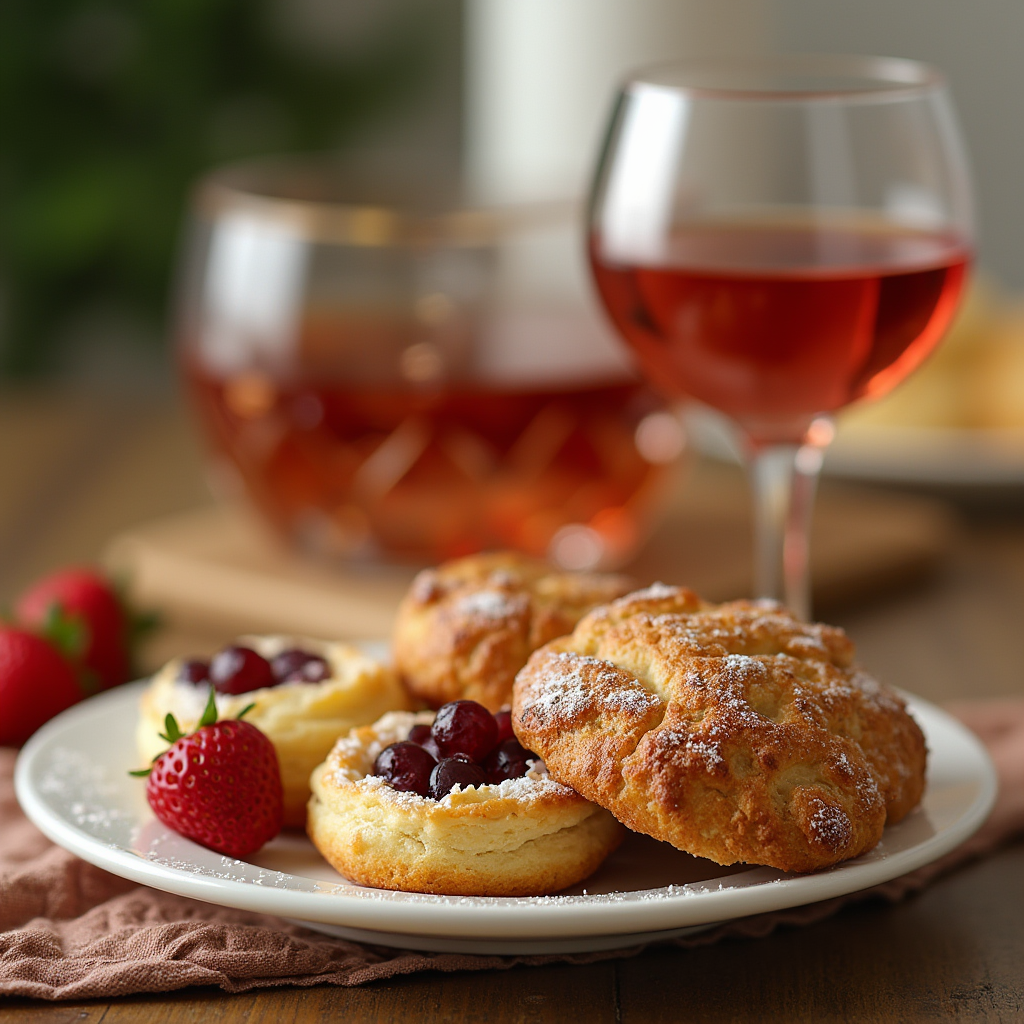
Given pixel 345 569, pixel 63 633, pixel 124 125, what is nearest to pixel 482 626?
pixel 63 633

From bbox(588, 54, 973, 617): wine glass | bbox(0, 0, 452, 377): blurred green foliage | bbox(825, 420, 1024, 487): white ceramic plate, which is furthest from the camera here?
bbox(0, 0, 452, 377): blurred green foliage

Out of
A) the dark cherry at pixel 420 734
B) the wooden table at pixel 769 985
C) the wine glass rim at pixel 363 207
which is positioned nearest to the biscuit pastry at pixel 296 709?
the dark cherry at pixel 420 734

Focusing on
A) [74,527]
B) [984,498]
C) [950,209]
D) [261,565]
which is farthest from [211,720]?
[984,498]

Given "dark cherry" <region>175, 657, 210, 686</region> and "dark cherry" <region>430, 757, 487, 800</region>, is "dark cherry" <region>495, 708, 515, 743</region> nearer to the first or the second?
"dark cherry" <region>430, 757, 487, 800</region>

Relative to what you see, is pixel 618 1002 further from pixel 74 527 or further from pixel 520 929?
pixel 74 527

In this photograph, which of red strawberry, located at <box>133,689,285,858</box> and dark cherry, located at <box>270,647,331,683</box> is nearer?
red strawberry, located at <box>133,689,285,858</box>

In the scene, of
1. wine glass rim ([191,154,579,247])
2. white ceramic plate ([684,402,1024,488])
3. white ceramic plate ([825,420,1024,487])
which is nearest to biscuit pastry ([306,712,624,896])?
wine glass rim ([191,154,579,247])
